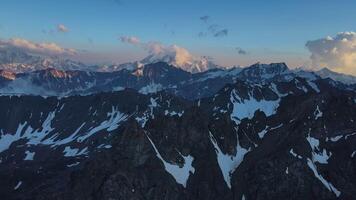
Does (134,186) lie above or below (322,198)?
above

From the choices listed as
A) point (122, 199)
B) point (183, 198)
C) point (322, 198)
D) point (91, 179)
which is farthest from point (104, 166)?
point (322, 198)

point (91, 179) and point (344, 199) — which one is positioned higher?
point (91, 179)

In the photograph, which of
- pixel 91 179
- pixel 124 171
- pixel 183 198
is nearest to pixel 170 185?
pixel 183 198

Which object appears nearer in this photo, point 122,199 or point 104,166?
point 122,199

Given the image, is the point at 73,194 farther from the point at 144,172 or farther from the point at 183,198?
the point at 183,198

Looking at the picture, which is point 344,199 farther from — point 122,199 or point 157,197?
point 122,199

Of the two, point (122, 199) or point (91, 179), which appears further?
point (91, 179)

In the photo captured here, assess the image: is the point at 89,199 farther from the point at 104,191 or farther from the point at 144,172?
the point at 144,172

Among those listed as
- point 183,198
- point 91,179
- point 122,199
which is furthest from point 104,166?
point 183,198
